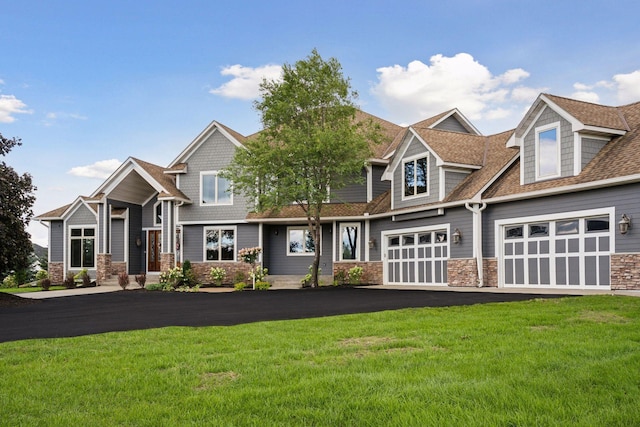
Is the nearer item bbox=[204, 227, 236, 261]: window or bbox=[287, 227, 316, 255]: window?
bbox=[287, 227, 316, 255]: window

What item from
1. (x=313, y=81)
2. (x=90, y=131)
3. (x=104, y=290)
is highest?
(x=313, y=81)

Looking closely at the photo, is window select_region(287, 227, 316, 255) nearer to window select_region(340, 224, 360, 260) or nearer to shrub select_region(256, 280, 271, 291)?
window select_region(340, 224, 360, 260)

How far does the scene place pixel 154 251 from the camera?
28.4m

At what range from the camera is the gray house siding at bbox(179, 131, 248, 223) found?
2553cm

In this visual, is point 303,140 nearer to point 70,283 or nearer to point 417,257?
point 417,257

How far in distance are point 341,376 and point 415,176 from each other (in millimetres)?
16549

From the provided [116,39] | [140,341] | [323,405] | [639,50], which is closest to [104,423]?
[323,405]

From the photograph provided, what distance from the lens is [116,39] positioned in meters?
19.0

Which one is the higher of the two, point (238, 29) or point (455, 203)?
point (238, 29)

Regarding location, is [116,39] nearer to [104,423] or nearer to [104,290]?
[104,290]

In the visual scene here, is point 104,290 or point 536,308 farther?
point 104,290

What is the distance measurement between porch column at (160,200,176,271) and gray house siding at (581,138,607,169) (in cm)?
1699

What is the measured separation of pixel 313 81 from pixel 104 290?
475 inches

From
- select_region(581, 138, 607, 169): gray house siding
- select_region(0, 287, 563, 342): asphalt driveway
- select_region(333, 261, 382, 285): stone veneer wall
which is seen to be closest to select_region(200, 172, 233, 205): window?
select_region(333, 261, 382, 285): stone veneer wall
